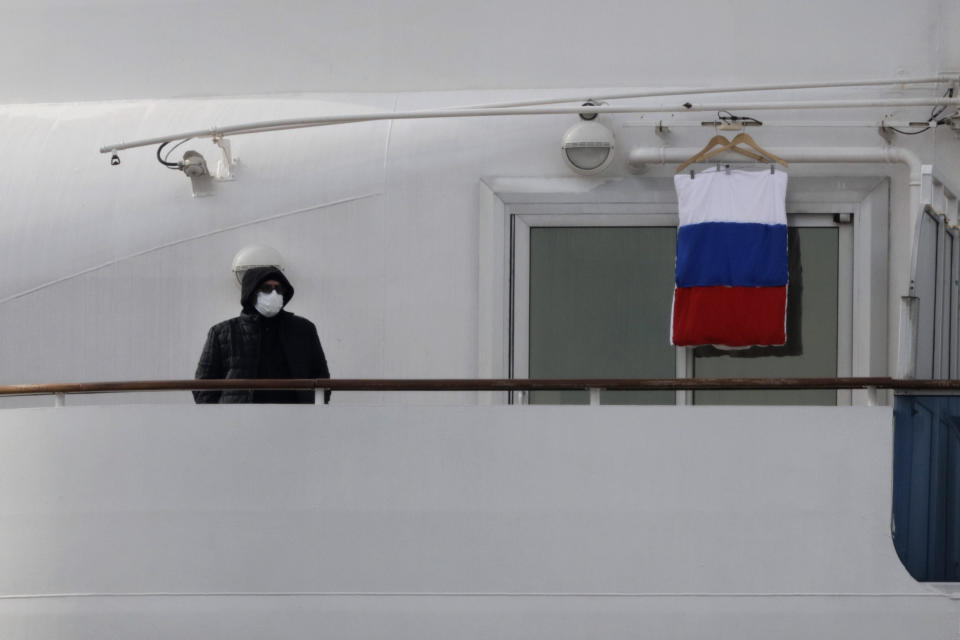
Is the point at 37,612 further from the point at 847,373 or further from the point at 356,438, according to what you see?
the point at 847,373

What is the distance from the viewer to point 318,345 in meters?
6.87

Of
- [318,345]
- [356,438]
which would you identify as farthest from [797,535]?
[318,345]

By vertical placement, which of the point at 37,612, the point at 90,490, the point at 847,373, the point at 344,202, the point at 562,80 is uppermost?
the point at 562,80

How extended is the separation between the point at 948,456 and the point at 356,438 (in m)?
2.23

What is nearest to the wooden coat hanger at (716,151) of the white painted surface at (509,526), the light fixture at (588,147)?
the light fixture at (588,147)

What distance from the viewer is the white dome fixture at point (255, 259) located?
7348 millimetres

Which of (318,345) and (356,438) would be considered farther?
(318,345)

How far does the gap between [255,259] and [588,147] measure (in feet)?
5.11

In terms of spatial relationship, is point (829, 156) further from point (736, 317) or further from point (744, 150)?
Answer: point (736, 317)

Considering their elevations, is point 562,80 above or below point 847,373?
above

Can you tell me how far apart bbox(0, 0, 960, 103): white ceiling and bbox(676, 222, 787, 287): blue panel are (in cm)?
77

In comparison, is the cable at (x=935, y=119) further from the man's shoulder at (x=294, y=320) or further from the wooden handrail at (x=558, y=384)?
the man's shoulder at (x=294, y=320)

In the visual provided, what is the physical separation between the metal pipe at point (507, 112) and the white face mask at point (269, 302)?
2.77 feet

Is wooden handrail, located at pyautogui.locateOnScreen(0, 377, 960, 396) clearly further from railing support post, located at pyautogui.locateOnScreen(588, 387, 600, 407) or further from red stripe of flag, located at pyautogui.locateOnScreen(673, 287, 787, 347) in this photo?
red stripe of flag, located at pyautogui.locateOnScreen(673, 287, 787, 347)
